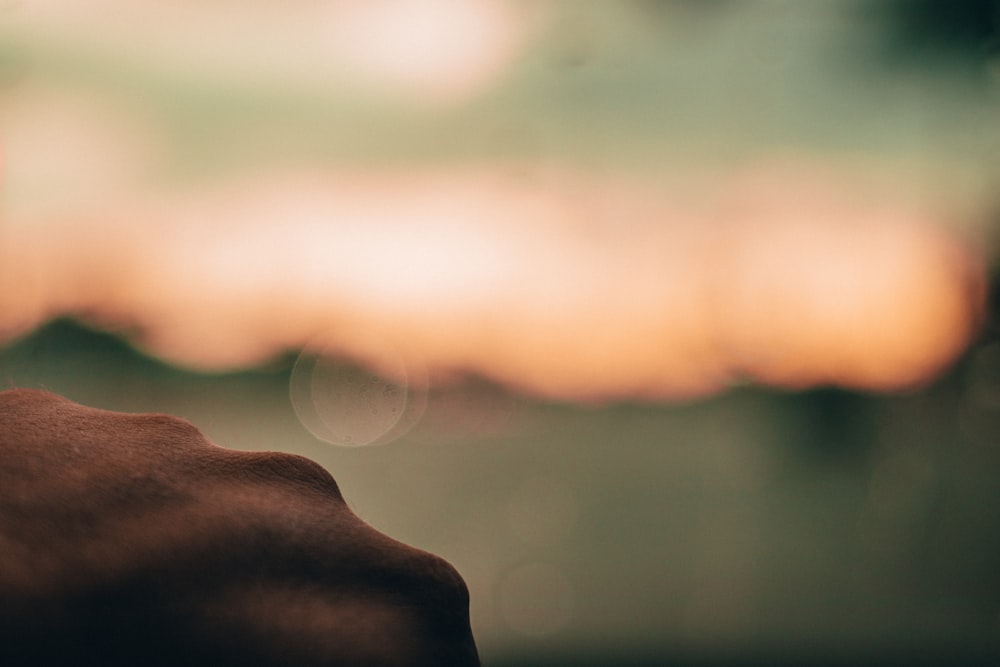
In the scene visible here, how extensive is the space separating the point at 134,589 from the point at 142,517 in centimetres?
5

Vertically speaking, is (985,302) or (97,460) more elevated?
(985,302)

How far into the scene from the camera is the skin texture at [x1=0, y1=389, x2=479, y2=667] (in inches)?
19.8

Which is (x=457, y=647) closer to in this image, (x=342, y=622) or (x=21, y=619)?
(x=342, y=622)

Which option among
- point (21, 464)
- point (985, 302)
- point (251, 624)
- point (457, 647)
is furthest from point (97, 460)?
point (985, 302)

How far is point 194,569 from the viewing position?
526 mm

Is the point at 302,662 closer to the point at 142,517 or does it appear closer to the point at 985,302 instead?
the point at 142,517

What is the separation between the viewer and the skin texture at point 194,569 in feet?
1.65

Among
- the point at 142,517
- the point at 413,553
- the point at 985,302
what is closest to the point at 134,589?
the point at 142,517

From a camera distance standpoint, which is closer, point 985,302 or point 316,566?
point 316,566

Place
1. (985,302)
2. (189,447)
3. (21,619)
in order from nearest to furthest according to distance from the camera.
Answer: (21,619)
(189,447)
(985,302)

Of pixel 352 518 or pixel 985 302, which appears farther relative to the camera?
pixel 985 302

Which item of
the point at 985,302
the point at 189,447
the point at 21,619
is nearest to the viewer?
the point at 21,619

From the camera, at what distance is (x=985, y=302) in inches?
73.7

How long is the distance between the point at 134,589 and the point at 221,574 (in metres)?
0.05
